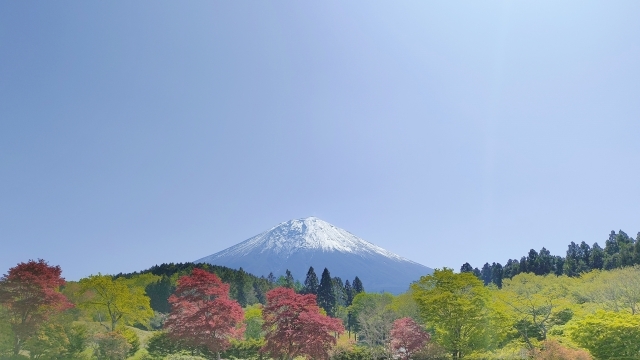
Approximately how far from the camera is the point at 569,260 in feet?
252

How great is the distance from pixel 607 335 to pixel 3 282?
113 ft

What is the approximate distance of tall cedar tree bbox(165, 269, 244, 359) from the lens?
26094 mm

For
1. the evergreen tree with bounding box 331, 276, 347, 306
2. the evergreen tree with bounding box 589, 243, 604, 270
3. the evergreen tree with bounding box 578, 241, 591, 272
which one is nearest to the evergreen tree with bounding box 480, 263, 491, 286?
the evergreen tree with bounding box 578, 241, 591, 272

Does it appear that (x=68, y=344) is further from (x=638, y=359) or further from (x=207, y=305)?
(x=638, y=359)

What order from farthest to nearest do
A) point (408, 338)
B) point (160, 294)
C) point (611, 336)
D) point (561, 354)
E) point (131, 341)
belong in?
point (160, 294), point (131, 341), point (408, 338), point (611, 336), point (561, 354)

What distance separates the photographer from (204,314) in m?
26.2

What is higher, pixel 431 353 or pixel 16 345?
pixel 16 345

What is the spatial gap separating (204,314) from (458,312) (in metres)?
17.2

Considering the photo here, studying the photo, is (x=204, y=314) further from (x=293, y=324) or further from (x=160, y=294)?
(x=160, y=294)

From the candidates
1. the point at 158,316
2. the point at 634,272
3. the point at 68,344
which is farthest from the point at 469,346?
the point at 158,316

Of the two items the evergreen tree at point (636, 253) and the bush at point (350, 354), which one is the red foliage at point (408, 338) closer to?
the bush at point (350, 354)

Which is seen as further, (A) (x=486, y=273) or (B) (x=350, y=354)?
(A) (x=486, y=273)

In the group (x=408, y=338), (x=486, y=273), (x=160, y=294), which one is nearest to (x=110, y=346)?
(x=408, y=338)

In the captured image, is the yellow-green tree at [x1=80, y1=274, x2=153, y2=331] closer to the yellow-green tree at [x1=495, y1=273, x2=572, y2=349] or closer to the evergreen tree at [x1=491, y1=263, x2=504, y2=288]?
the yellow-green tree at [x1=495, y1=273, x2=572, y2=349]
